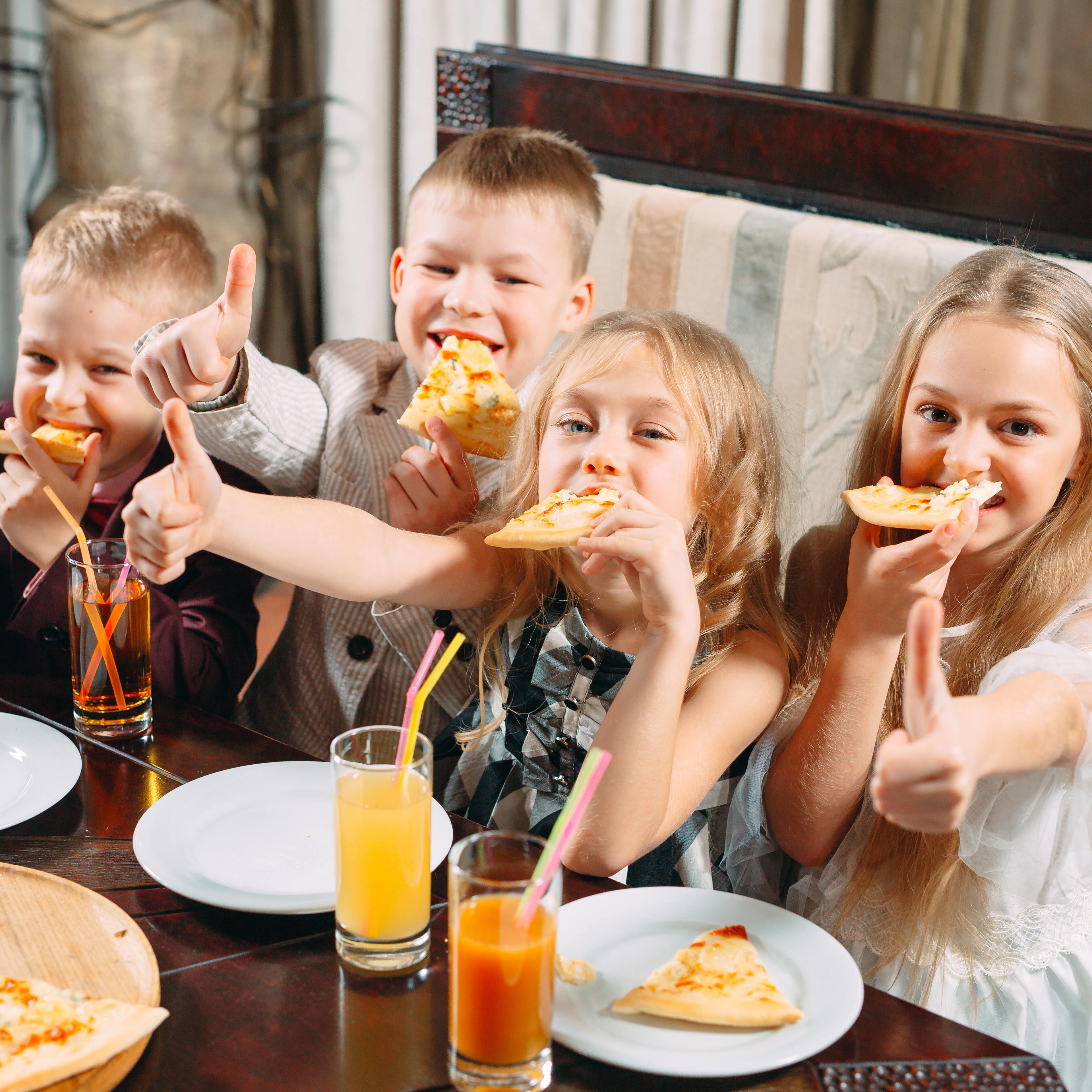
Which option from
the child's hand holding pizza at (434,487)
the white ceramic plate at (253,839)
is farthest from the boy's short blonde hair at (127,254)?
the white ceramic plate at (253,839)

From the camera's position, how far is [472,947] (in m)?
0.78

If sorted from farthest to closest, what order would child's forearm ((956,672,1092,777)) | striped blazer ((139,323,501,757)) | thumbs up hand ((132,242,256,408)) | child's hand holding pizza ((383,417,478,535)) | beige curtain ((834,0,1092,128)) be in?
beige curtain ((834,0,1092,128)), striped blazer ((139,323,501,757)), child's hand holding pizza ((383,417,478,535)), thumbs up hand ((132,242,256,408)), child's forearm ((956,672,1092,777))

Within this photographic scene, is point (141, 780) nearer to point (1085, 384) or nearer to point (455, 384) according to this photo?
point (455, 384)

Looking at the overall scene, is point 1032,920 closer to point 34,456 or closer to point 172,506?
point 172,506

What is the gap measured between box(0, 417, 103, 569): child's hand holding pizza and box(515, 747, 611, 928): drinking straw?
1.03m

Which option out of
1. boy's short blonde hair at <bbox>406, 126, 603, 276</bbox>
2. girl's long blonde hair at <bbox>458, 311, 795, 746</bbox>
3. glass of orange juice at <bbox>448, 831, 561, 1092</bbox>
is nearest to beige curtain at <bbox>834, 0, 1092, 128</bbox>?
boy's short blonde hair at <bbox>406, 126, 603, 276</bbox>

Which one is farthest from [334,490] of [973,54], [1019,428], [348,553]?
[973,54]

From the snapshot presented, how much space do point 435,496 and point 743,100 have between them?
0.94 m

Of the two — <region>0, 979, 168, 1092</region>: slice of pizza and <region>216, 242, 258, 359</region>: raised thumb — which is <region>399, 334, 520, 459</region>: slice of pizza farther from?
<region>0, 979, 168, 1092</region>: slice of pizza

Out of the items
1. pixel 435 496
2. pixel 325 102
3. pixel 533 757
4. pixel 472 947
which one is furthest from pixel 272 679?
pixel 325 102

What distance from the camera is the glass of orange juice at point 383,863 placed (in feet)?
2.95

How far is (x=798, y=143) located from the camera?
6.36 feet

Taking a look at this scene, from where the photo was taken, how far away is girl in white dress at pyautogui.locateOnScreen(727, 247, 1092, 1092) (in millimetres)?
1224

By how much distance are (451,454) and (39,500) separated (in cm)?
56
